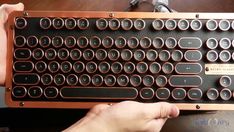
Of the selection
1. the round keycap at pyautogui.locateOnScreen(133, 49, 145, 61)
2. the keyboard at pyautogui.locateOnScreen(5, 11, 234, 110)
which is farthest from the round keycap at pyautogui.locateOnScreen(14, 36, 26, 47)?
the round keycap at pyautogui.locateOnScreen(133, 49, 145, 61)

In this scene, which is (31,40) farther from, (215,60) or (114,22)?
(215,60)

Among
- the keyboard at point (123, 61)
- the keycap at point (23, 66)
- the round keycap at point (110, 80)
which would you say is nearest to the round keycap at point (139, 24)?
the keyboard at point (123, 61)

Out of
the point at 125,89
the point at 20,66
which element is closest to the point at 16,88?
the point at 20,66

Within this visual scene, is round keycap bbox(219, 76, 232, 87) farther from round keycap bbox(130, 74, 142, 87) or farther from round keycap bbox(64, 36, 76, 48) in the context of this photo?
round keycap bbox(64, 36, 76, 48)

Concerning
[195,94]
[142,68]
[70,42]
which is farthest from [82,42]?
[195,94]

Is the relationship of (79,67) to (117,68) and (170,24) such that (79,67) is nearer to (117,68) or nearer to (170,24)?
(117,68)

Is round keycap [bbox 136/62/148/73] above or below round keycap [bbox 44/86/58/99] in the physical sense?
above

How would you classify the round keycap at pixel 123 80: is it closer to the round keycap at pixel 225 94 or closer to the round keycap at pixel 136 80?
the round keycap at pixel 136 80
